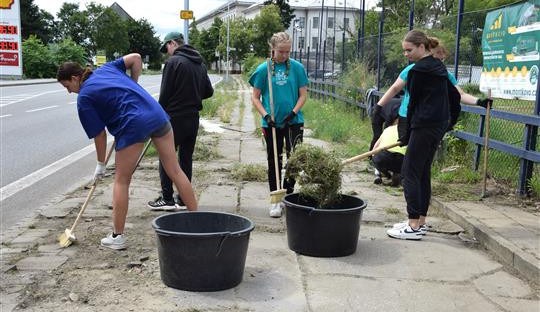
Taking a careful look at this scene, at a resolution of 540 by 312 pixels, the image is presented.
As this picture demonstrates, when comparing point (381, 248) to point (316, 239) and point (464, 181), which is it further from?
point (464, 181)

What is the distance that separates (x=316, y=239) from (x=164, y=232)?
140 cm

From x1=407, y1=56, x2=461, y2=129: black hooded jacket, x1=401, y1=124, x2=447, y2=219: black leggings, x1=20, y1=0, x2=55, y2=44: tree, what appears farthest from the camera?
x1=20, y1=0, x2=55, y2=44: tree

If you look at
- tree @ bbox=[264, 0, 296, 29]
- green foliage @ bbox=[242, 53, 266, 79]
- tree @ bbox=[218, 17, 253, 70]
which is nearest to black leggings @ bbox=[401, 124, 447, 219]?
green foliage @ bbox=[242, 53, 266, 79]

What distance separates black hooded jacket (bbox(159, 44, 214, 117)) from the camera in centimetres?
561

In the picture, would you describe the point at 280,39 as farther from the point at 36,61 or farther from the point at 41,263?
the point at 36,61

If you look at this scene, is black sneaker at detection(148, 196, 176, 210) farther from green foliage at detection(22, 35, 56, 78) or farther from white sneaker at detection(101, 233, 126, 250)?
green foliage at detection(22, 35, 56, 78)

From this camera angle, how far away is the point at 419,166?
16.4 feet

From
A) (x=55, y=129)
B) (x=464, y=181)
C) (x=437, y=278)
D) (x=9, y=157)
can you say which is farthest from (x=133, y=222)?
(x=55, y=129)

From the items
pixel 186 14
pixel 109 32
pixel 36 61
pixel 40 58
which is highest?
pixel 109 32

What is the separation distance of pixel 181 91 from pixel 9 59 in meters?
3.68

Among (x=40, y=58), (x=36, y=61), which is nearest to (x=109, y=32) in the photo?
(x=40, y=58)

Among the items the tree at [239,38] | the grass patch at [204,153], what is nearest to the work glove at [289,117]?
the grass patch at [204,153]

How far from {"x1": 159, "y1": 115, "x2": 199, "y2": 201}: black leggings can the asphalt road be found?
1.47 meters

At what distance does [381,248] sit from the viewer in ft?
16.0
